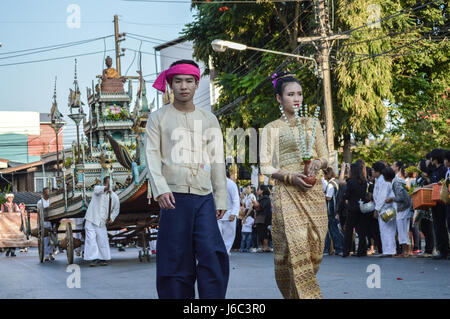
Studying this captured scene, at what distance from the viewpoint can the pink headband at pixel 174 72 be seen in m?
6.12

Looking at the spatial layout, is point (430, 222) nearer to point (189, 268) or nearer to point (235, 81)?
point (189, 268)

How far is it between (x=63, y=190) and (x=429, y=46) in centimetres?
1620

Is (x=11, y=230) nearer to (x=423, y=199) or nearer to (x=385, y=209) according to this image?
(x=385, y=209)

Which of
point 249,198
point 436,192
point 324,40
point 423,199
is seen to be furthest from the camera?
point 324,40

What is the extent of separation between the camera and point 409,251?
1487 cm

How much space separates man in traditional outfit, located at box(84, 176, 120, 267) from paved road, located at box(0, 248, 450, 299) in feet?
2.69

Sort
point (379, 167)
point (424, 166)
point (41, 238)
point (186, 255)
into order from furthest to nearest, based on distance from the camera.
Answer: point (41, 238) < point (379, 167) < point (424, 166) < point (186, 255)

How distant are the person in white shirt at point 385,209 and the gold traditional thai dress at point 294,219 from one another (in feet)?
28.6

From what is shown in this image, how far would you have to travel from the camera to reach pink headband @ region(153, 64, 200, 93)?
241 inches

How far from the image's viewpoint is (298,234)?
254 inches

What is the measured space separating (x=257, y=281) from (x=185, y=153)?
4.72 m

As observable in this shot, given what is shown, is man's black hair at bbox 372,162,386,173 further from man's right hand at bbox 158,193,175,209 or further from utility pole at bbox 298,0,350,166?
man's right hand at bbox 158,193,175,209

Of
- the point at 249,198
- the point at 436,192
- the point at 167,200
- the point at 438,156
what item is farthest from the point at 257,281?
the point at 249,198

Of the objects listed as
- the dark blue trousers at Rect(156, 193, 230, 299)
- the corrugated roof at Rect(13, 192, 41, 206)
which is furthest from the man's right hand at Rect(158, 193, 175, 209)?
the corrugated roof at Rect(13, 192, 41, 206)
